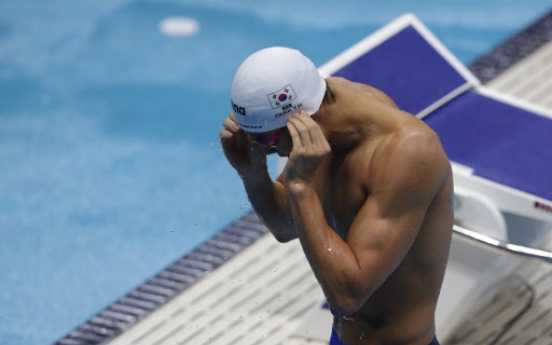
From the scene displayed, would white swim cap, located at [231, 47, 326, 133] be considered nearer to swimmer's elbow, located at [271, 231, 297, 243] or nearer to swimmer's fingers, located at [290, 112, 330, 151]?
swimmer's fingers, located at [290, 112, 330, 151]

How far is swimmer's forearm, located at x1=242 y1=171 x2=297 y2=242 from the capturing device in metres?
2.42

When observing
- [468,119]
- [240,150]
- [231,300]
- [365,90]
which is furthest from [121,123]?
[365,90]

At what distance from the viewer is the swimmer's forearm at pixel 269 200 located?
2416 millimetres

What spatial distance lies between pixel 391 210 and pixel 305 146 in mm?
230

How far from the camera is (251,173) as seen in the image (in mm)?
2402

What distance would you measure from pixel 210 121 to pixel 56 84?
43.0 inches

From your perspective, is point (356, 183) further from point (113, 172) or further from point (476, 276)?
point (113, 172)

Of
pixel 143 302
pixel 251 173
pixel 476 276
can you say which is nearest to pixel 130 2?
pixel 143 302

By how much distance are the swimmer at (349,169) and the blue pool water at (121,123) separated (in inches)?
97.1

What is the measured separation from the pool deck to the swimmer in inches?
63.8

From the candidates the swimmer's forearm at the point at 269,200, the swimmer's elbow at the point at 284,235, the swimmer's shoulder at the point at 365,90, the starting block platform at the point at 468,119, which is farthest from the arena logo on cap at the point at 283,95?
the starting block platform at the point at 468,119

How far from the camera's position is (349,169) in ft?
7.06

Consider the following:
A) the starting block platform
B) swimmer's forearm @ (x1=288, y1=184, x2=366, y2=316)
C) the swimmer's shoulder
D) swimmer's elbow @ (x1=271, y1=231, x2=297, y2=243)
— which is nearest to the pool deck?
the starting block platform

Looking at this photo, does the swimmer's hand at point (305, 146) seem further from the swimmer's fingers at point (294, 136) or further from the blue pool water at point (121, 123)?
the blue pool water at point (121, 123)
